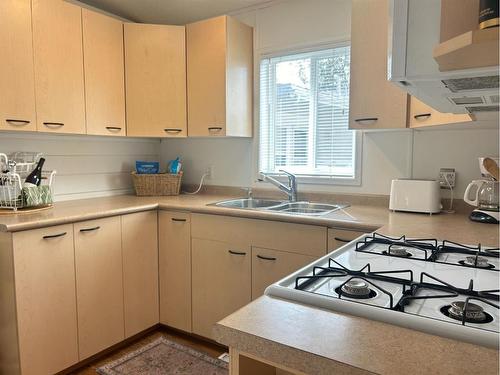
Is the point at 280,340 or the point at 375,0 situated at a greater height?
the point at 375,0

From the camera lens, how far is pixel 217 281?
2369mm

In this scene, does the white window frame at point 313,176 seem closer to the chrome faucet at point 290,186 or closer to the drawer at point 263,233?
the chrome faucet at point 290,186

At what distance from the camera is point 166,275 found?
257cm

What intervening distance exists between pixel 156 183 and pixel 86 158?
21.3 inches

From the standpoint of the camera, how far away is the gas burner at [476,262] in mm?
1109

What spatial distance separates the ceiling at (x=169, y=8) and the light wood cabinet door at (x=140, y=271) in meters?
1.54

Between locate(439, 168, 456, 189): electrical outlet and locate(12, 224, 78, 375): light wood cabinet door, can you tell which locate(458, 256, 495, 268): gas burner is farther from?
locate(12, 224, 78, 375): light wood cabinet door

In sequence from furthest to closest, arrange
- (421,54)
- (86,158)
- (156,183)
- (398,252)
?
(156,183) → (86,158) → (398,252) → (421,54)

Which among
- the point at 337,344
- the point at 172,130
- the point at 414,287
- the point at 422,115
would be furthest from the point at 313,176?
the point at 337,344

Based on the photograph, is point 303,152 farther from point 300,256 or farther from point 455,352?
point 455,352

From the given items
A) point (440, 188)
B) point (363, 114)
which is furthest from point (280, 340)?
point (440, 188)

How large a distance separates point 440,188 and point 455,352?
179cm

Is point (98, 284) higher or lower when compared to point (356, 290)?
lower

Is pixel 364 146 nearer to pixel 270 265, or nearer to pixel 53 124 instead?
pixel 270 265
